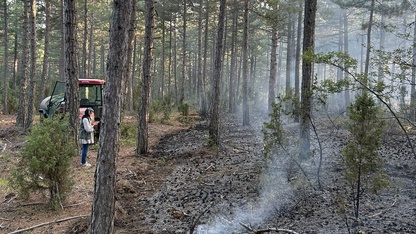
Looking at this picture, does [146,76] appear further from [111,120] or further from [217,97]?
[111,120]

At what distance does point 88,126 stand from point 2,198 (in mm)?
2880

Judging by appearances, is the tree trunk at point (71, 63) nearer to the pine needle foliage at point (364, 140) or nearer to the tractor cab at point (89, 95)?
the tractor cab at point (89, 95)

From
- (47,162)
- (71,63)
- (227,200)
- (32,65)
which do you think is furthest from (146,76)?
(32,65)

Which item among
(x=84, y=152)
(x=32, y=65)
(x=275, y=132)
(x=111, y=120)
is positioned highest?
(x=32, y=65)

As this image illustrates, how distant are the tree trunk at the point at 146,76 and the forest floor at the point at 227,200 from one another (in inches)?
34.2

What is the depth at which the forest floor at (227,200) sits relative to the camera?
5.27 m

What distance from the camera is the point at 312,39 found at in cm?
895

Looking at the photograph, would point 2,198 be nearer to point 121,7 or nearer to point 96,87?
point 121,7

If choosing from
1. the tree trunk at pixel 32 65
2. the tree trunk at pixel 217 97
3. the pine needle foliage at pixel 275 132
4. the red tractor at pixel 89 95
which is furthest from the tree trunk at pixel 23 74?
the pine needle foliage at pixel 275 132

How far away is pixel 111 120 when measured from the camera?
14.0ft

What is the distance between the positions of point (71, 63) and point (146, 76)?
7.38 ft

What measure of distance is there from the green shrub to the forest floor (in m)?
0.39

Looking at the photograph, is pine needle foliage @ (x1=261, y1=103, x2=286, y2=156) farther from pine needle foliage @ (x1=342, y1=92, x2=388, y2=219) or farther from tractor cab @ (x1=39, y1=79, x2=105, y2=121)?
tractor cab @ (x1=39, y1=79, x2=105, y2=121)

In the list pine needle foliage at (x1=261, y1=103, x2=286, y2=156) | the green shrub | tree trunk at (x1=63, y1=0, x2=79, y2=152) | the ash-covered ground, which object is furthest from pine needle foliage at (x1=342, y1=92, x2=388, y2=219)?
tree trunk at (x1=63, y1=0, x2=79, y2=152)
